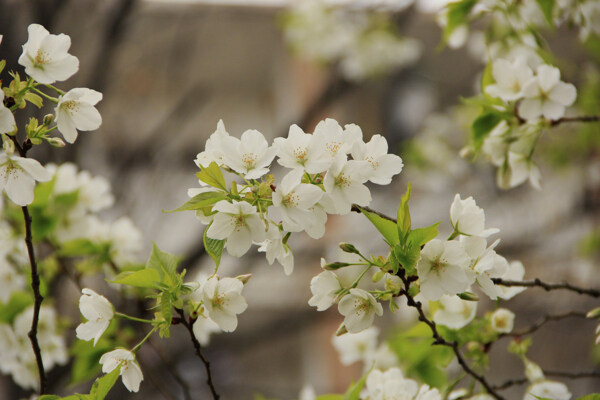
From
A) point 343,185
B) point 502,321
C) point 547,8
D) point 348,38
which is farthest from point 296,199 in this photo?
point 348,38

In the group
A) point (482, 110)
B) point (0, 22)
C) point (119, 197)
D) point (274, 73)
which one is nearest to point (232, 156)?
point (482, 110)

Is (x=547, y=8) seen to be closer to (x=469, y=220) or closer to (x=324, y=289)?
(x=469, y=220)

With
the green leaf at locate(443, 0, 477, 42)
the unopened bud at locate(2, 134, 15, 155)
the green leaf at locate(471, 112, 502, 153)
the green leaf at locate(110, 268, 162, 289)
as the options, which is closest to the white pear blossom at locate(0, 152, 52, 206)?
the unopened bud at locate(2, 134, 15, 155)

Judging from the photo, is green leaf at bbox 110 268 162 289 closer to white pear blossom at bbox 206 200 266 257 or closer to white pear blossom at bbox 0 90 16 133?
white pear blossom at bbox 206 200 266 257

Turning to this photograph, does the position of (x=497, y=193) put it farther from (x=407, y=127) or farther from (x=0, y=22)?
(x=0, y=22)

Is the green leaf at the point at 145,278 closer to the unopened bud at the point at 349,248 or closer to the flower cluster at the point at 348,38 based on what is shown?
the unopened bud at the point at 349,248

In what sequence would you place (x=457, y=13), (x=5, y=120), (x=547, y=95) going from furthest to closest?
(x=457, y=13), (x=547, y=95), (x=5, y=120)
